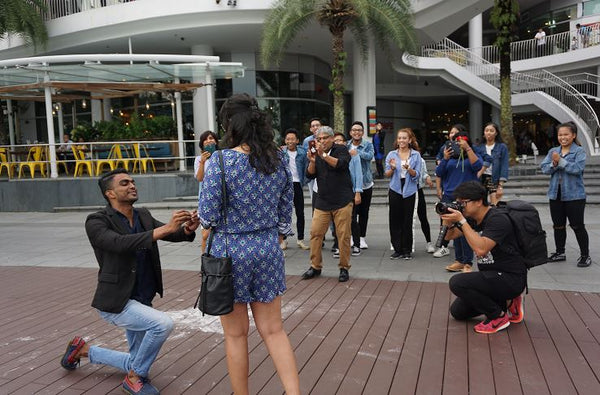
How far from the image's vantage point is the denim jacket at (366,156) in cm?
694

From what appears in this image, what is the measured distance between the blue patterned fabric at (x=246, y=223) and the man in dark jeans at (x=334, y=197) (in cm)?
288

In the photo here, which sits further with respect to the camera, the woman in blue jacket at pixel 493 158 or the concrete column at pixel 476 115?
the concrete column at pixel 476 115

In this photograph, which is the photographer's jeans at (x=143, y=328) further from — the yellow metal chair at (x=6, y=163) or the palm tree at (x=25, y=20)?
the palm tree at (x=25, y=20)

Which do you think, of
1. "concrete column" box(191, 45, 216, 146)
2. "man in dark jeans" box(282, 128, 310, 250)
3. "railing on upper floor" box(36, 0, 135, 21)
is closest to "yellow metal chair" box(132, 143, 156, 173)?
"concrete column" box(191, 45, 216, 146)

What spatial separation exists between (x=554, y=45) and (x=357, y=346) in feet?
81.1

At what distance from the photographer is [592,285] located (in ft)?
17.1

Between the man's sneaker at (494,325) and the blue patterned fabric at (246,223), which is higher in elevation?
the blue patterned fabric at (246,223)

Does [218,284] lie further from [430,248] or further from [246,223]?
[430,248]

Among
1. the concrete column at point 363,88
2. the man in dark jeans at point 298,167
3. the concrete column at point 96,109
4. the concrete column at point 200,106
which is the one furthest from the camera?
the concrete column at point 96,109

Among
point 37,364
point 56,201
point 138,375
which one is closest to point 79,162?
point 56,201

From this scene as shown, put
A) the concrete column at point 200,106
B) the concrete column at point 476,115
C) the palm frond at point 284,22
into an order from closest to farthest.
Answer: the palm frond at point 284,22
the concrete column at point 200,106
the concrete column at point 476,115

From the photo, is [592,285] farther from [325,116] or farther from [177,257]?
[325,116]

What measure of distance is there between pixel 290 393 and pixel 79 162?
1276cm

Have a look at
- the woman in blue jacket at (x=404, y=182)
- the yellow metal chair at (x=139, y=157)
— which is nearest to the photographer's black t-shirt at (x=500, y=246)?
the woman in blue jacket at (x=404, y=182)
